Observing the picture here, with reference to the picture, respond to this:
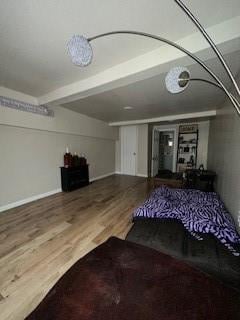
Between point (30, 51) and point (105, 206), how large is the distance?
2.79 m

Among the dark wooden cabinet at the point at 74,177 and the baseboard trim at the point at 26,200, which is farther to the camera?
the dark wooden cabinet at the point at 74,177

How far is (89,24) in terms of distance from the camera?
1414 mm

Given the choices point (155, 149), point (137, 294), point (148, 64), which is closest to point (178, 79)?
point (148, 64)

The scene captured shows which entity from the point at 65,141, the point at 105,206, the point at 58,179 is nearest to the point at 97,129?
the point at 65,141

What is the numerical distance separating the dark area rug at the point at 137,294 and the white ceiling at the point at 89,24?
1969mm

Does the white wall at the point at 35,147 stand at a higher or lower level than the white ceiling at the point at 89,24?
lower

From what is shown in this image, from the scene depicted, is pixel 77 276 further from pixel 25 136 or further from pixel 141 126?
pixel 141 126

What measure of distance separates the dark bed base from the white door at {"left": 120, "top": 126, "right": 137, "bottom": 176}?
4.60 metres

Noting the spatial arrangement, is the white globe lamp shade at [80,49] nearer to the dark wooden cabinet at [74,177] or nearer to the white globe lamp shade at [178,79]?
the white globe lamp shade at [178,79]

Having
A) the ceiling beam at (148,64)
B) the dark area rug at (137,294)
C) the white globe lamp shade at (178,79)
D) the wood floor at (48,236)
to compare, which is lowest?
the wood floor at (48,236)

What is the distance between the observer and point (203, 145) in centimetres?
580

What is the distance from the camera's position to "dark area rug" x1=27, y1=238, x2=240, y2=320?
79cm

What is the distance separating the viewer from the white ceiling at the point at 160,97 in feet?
7.59

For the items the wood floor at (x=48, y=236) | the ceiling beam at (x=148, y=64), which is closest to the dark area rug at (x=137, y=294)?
the wood floor at (x=48, y=236)
